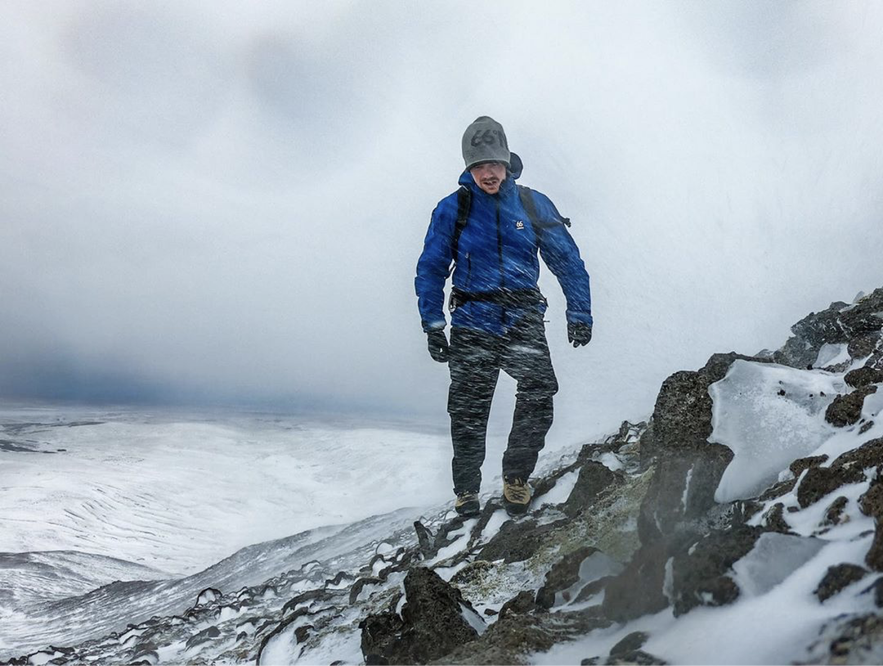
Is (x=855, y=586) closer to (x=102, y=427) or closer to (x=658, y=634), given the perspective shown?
(x=658, y=634)

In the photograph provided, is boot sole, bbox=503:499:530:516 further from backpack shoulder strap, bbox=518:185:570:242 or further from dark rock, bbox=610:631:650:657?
dark rock, bbox=610:631:650:657

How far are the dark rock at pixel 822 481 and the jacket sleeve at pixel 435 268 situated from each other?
3.50 metres

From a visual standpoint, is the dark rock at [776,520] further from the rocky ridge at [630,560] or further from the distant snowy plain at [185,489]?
the distant snowy plain at [185,489]

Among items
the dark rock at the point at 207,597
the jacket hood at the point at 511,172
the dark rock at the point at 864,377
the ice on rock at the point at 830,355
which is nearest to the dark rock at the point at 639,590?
the dark rock at the point at 864,377

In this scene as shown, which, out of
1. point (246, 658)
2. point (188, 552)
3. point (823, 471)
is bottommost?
point (188, 552)

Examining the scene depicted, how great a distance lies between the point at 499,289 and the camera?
5.40 meters

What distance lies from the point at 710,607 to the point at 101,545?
39.2 metres

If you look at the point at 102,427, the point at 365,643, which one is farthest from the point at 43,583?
the point at 102,427

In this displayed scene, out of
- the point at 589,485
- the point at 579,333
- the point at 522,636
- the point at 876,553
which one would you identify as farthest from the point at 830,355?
the point at 522,636

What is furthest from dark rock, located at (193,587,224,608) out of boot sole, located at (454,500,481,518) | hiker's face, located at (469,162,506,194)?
hiker's face, located at (469,162,506,194)

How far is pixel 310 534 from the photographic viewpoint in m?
14.2

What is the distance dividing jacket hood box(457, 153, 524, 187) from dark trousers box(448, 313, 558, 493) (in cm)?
132

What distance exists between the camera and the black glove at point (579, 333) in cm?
550

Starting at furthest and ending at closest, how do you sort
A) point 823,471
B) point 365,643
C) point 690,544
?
point 365,643, point 823,471, point 690,544
